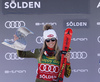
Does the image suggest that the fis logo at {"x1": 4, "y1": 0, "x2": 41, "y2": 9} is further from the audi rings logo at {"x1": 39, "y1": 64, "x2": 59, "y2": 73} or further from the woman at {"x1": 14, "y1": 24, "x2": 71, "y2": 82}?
the audi rings logo at {"x1": 39, "y1": 64, "x2": 59, "y2": 73}

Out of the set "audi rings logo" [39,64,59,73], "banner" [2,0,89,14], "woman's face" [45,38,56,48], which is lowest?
"audi rings logo" [39,64,59,73]

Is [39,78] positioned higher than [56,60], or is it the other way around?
[56,60]

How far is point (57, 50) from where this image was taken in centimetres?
250

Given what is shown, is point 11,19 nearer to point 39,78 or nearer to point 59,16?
point 59,16

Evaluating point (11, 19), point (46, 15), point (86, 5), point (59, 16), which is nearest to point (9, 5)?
point (11, 19)

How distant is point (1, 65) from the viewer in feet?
13.0

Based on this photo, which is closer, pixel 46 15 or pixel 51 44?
pixel 51 44

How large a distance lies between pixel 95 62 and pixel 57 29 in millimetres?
960

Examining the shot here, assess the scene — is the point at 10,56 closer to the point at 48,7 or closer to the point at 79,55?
the point at 48,7

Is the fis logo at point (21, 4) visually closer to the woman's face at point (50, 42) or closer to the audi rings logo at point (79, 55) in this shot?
the audi rings logo at point (79, 55)

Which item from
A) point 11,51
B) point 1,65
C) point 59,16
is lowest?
point 1,65

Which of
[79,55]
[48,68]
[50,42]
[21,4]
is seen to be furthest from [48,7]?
[48,68]

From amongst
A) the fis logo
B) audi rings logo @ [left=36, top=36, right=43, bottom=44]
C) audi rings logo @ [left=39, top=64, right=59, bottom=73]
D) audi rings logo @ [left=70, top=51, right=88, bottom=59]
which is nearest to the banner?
the fis logo

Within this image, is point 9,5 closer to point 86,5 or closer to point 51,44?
point 86,5
